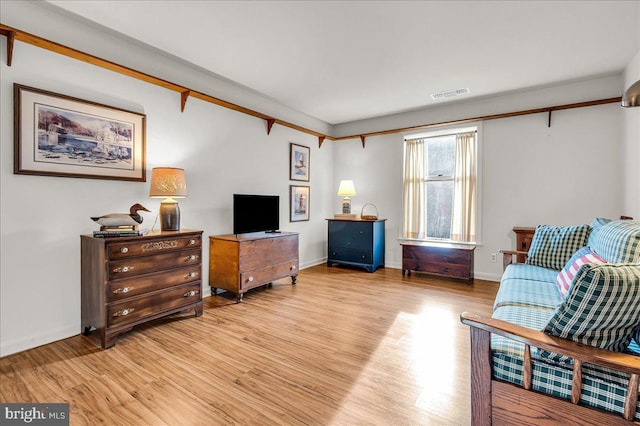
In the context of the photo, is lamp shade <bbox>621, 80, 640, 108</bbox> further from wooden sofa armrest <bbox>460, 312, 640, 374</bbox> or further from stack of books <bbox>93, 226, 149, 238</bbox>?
stack of books <bbox>93, 226, 149, 238</bbox>

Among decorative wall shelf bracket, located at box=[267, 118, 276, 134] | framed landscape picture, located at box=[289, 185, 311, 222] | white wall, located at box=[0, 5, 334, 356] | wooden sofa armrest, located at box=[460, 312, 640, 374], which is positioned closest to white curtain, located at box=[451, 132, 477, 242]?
framed landscape picture, located at box=[289, 185, 311, 222]

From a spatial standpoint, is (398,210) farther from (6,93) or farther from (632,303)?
(6,93)

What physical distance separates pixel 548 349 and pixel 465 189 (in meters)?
3.95

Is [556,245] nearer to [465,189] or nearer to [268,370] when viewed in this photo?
[465,189]

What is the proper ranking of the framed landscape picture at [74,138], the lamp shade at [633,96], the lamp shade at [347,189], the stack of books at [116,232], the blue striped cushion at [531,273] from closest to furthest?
1. the lamp shade at [633,96]
2. the framed landscape picture at [74,138]
3. the stack of books at [116,232]
4. the blue striped cushion at [531,273]
5. the lamp shade at [347,189]

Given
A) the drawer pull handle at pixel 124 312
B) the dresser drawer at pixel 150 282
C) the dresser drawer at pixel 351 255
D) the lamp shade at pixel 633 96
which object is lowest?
the drawer pull handle at pixel 124 312

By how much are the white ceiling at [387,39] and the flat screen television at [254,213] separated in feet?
4.97

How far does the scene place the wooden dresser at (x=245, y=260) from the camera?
3523 mm

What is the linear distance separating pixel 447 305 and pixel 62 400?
3.39 m

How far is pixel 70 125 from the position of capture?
2.59 metres

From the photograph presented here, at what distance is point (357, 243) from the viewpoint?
516cm

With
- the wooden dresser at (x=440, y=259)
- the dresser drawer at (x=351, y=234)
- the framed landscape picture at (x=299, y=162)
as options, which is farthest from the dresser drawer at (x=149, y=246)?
the wooden dresser at (x=440, y=259)

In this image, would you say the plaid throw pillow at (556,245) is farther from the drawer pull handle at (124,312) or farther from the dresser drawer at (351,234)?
Answer: the drawer pull handle at (124,312)

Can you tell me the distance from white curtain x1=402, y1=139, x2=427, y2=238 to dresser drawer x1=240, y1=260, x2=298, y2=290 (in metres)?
2.17
